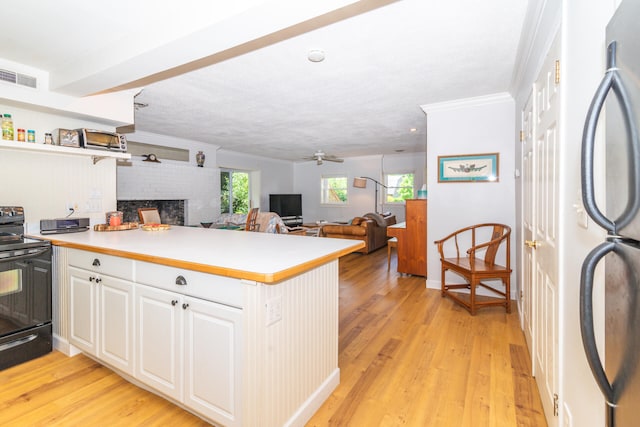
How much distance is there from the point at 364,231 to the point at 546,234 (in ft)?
14.5

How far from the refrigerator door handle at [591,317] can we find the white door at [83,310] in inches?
→ 97.1

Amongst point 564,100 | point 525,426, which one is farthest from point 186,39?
point 525,426

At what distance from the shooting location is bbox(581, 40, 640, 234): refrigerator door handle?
2.06 feet

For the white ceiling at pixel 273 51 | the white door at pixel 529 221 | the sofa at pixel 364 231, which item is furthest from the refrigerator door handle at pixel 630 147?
the sofa at pixel 364 231

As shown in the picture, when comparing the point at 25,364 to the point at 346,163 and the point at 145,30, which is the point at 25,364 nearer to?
the point at 145,30

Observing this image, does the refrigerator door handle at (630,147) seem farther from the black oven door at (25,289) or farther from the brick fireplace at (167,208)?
the brick fireplace at (167,208)

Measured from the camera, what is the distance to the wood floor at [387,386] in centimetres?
169

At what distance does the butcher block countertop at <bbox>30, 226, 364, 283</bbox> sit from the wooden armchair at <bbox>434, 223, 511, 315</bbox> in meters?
1.76

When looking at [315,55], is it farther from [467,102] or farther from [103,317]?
[103,317]

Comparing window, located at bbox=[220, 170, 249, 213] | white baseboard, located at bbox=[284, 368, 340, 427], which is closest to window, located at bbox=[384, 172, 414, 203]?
window, located at bbox=[220, 170, 249, 213]

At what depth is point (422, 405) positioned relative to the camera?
1.80 meters

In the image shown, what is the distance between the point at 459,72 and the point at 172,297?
2.90m

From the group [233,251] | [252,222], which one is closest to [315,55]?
[233,251]

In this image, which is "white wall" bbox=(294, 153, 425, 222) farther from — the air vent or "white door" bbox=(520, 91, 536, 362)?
the air vent
